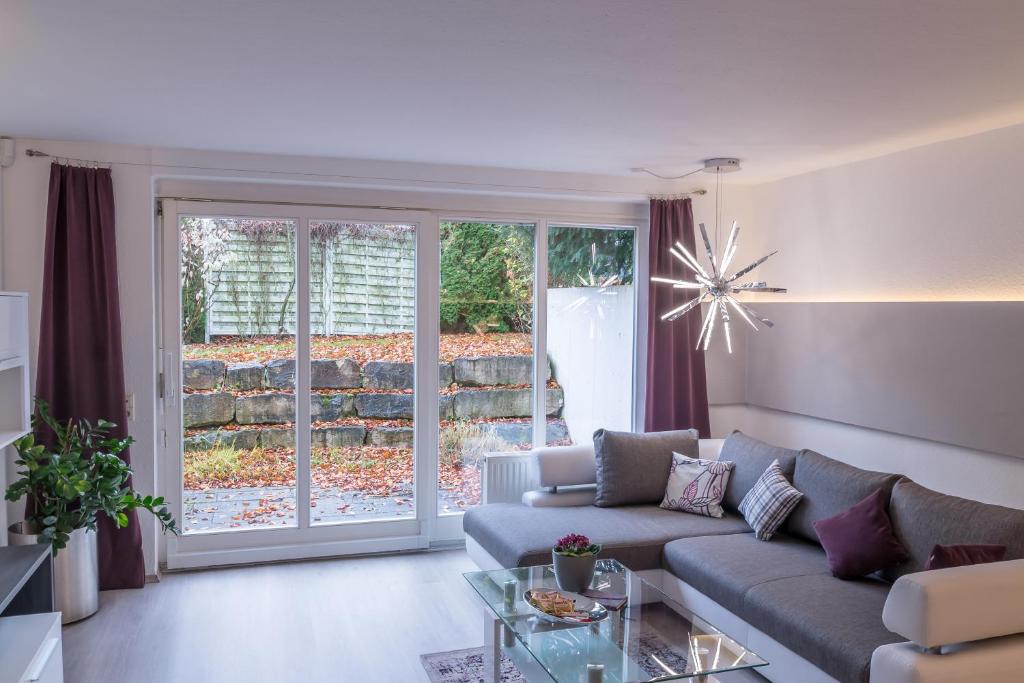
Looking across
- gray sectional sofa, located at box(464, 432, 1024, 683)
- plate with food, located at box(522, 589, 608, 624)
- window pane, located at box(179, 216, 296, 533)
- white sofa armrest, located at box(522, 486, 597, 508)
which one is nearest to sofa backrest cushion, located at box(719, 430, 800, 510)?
gray sectional sofa, located at box(464, 432, 1024, 683)

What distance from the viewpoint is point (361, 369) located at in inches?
205

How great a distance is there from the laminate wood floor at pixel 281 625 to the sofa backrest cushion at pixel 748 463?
165cm

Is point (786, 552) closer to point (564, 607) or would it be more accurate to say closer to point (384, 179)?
point (564, 607)

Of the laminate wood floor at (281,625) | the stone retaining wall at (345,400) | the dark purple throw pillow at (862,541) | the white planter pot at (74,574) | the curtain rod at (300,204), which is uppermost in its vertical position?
the curtain rod at (300,204)

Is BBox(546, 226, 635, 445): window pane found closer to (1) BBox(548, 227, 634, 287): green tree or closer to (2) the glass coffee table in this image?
(1) BBox(548, 227, 634, 287): green tree

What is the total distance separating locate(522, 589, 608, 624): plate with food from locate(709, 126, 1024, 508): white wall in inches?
83.9

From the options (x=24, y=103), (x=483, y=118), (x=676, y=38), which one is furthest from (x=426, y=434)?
(x=676, y=38)

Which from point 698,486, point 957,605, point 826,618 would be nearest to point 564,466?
point 698,486

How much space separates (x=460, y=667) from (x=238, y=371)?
2.42 meters

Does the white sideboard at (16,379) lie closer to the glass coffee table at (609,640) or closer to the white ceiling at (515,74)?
the white ceiling at (515,74)

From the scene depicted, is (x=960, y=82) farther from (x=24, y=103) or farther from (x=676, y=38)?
(x=24, y=103)

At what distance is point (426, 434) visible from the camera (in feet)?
17.4

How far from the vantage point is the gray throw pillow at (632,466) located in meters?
4.77

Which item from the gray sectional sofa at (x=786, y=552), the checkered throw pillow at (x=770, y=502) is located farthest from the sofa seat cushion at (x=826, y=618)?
the checkered throw pillow at (x=770, y=502)
